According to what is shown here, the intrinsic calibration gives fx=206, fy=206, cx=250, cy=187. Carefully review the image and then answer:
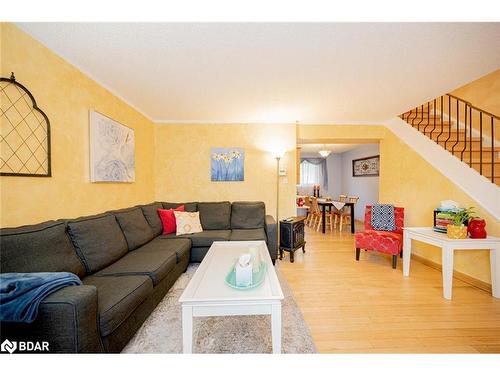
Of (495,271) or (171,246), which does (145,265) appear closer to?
(171,246)

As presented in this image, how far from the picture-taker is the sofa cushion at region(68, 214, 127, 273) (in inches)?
66.9

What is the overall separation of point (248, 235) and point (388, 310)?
5.89 feet

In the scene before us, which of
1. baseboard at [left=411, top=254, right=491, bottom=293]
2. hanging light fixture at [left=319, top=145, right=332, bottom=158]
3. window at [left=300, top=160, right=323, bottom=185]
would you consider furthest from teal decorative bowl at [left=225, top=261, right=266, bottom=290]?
window at [left=300, top=160, right=323, bottom=185]

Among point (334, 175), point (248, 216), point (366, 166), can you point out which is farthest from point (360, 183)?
point (248, 216)

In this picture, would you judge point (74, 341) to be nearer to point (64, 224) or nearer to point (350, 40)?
point (64, 224)

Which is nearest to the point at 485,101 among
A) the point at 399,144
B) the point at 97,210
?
the point at 399,144

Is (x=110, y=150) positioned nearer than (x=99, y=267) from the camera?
No

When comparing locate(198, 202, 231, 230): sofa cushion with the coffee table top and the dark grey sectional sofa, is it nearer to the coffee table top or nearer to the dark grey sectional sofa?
the dark grey sectional sofa

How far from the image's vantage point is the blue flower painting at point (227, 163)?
3.93 m

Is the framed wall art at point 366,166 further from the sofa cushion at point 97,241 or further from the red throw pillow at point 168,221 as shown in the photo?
the sofa cushion at point 97,241

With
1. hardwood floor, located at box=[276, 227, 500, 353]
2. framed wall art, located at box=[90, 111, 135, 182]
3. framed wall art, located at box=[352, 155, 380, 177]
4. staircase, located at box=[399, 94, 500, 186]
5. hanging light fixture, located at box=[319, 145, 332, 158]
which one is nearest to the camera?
hardwood floor, located at box=[276, 227, 500, 353]

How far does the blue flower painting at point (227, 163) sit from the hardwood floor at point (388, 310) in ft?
6.06

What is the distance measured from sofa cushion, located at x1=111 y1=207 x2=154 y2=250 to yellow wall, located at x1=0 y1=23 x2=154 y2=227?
292 mm

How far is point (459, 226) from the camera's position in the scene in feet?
7.30
